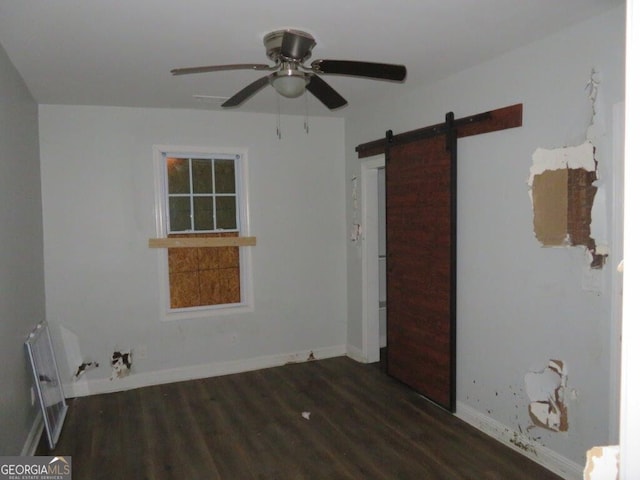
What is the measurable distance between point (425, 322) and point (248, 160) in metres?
2.28

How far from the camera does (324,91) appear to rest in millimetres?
2529

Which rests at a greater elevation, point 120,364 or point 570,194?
point 570,194

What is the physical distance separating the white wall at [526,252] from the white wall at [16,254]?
2.87m

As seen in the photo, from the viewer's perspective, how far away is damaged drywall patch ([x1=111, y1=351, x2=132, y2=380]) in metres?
4.09

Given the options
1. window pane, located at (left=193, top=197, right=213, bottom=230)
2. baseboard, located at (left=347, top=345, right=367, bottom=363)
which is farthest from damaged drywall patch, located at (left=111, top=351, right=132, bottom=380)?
baseboard, located at (left=347, top=345, right=367, bottom=363)

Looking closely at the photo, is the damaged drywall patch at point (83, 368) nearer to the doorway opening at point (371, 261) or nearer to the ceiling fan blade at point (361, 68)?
the doorway opening at point (371, 261)

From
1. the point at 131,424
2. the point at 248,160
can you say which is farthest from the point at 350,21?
the point at 131,424

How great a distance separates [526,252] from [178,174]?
3.09m

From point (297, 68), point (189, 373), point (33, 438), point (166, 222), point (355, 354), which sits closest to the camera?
point (297, 68)

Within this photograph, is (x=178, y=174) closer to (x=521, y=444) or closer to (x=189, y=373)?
(x=189, y=373)

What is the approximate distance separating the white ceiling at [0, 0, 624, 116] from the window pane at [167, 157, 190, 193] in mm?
937

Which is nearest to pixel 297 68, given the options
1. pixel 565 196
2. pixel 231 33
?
→ pixel 231 33

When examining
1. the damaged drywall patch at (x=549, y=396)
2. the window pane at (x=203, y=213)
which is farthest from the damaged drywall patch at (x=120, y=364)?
the damaged drywall patch at (x=549, y=396)

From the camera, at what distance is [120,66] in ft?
9.86
